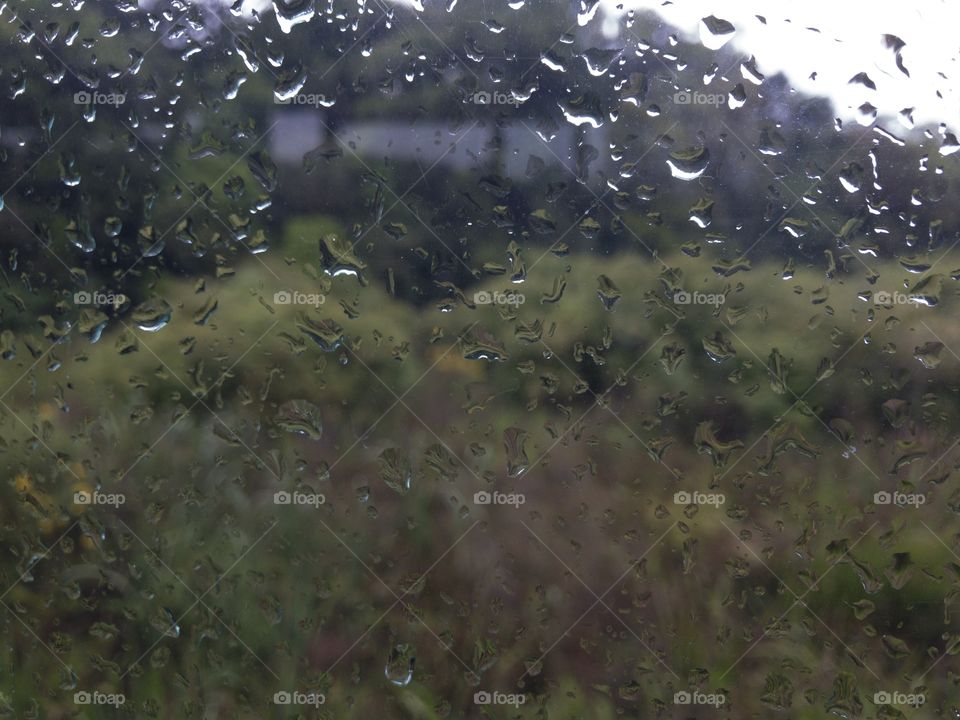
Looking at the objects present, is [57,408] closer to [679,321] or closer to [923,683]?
[679,321]

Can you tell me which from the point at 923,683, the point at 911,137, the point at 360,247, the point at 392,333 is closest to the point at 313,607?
the point at 392,333

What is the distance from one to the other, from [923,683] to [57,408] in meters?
1.44

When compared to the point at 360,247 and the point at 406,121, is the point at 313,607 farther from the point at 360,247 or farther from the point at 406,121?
the point at 406,121

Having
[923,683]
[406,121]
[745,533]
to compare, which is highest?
[406,121]

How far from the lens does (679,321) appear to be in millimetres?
1021

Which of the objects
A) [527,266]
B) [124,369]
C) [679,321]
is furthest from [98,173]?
[679,321]

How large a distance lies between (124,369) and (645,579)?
0.88m

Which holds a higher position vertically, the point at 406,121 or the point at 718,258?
the point at 406,121

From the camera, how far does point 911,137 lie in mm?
1012

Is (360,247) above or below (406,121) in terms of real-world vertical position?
below

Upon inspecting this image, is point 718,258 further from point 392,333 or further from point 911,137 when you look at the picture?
point 392,333

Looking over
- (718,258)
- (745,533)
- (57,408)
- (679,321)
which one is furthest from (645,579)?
(57,408)

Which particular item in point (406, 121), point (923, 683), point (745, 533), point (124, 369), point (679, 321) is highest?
point (406, 121)

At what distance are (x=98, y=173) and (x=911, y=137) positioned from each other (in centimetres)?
126
